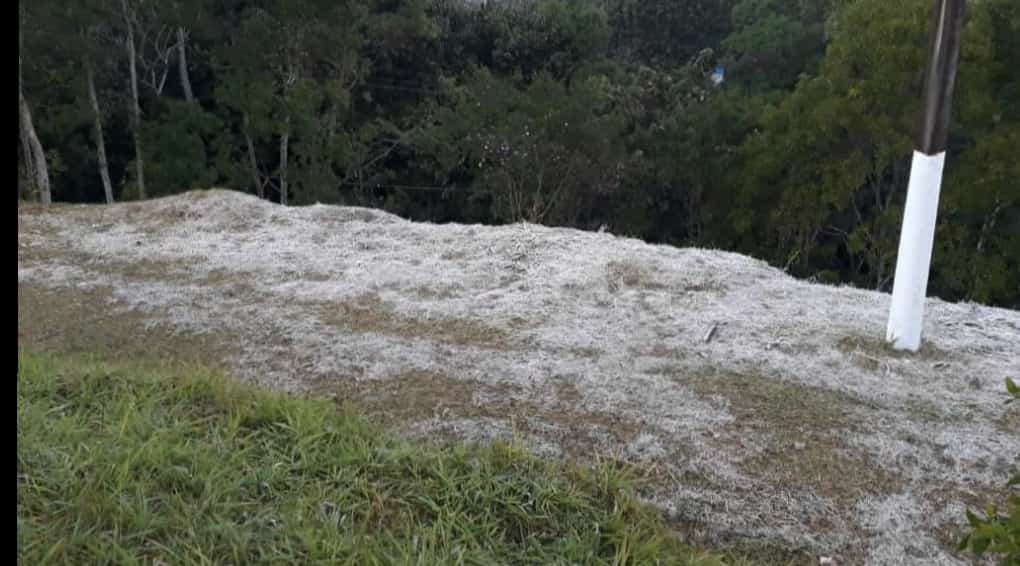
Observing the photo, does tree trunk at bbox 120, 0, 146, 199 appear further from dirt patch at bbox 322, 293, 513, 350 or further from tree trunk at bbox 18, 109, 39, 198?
dirt patch at bbox 322, 293, 513, 350

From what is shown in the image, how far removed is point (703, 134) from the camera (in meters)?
15.1

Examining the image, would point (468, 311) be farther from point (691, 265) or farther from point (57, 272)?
point (57, 272)

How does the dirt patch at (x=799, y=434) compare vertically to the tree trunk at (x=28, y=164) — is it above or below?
below

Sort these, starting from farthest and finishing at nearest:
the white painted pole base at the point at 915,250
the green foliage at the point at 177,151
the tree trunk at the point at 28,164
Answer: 1. the green foliage at the point at 177,151
2. the tree trunk at the point at 28,164
3. the white painted pole base at the point at 915,250

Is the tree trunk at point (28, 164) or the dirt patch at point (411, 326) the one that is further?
the tree trunk at point (28, 164)

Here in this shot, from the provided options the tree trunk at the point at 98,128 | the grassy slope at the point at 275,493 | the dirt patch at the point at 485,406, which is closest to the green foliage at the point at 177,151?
the tree trunk at the point at 98,128

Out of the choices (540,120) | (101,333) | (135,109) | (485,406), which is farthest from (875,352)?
(135,109)

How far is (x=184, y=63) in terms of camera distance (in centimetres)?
1399

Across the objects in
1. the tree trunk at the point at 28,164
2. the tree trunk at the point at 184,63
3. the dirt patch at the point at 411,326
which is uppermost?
the tree trunk at the point at 184,63

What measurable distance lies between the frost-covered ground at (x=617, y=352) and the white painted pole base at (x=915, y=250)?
0.40 feet

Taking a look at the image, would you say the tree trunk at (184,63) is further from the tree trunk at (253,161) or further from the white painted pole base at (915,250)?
the white painted pole base at (915,250)

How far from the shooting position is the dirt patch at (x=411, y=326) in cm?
355

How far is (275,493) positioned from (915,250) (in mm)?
2626

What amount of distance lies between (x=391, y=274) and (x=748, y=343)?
6.31ft
